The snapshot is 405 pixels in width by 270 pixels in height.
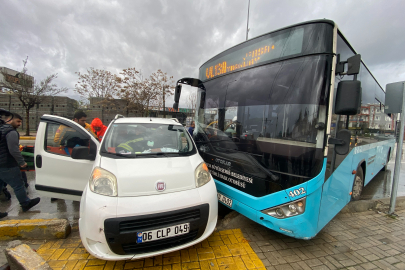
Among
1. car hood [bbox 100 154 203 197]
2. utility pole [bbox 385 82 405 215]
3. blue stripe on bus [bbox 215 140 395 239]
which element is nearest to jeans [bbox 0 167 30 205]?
car hood [bbox 100 154 203 197]

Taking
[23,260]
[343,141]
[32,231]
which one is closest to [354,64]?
[343,141]

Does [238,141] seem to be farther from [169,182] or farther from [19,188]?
[19,188]

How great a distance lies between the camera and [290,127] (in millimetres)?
2240

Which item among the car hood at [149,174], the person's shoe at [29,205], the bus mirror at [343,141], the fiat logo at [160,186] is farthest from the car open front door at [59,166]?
the bus mirror at [343,141]

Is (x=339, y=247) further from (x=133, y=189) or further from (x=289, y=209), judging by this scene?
(x=133, y=189)

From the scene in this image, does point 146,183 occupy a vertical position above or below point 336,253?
above

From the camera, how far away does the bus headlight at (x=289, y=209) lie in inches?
84.7

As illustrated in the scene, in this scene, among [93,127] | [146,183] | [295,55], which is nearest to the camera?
[146,183]

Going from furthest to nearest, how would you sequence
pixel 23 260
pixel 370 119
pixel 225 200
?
pixel 370 119 < pixel 225 200 < pixel 23 260

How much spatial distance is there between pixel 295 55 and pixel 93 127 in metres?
5.31

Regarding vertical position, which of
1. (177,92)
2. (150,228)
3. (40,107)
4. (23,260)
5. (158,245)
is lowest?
(23,260)

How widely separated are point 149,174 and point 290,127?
73.6 inches

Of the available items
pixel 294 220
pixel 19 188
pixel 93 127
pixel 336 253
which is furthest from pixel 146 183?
pixel 93 127

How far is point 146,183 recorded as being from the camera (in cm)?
208
